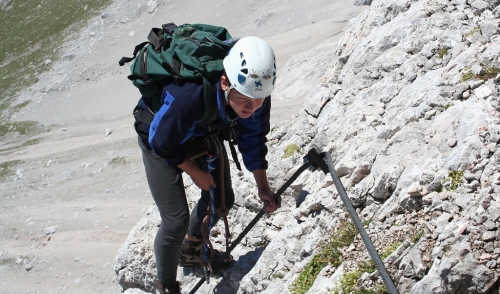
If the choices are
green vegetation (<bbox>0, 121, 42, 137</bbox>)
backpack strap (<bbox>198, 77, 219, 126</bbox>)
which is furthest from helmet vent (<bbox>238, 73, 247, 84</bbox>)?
green vegetation (<bbox>0, 121, 42, 137</bbox>)

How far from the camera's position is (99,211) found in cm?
1230

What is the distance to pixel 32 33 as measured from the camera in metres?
26.8

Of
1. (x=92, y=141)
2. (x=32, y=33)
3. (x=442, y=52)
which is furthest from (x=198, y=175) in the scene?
(x=32, y=33)

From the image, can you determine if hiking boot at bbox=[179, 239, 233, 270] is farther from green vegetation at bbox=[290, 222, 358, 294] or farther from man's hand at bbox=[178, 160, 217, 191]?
green vegetation at bbox=[290, 222, 358, 294]

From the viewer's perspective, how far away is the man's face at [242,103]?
4280mm

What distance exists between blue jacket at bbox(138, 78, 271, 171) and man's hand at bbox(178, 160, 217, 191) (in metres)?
0.14

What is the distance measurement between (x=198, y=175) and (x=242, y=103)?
1.11 metres

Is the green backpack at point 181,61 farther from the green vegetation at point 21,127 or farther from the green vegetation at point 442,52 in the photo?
the green vegetation at point 21,127

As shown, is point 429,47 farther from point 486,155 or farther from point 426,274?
point 426,274

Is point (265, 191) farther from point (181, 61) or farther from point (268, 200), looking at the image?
point (181, 61)

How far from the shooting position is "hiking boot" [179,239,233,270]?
248 inches

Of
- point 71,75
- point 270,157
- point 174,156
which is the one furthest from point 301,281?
point 71,75

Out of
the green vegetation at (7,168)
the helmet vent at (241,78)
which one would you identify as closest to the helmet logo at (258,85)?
the helmet vent at (241,78)

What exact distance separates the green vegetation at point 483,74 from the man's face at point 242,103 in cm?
198
